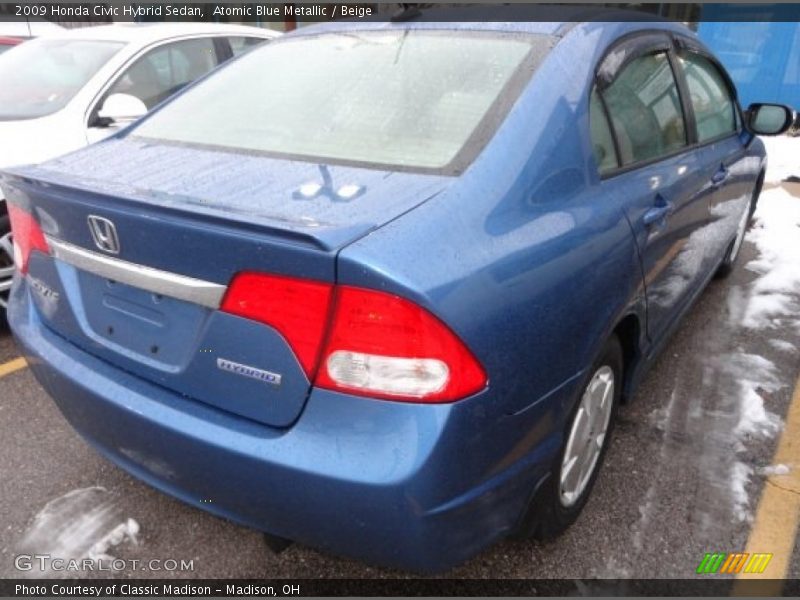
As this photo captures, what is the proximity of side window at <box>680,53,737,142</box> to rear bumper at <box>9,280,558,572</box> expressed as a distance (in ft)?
6.61

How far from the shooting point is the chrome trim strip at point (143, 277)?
1.45 metres

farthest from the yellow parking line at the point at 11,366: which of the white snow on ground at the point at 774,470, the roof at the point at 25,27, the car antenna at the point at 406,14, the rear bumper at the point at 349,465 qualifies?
the roof at the point at 25,27

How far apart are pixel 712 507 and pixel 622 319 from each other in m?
0.85

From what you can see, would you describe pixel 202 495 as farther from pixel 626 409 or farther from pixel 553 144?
pixel 626 409

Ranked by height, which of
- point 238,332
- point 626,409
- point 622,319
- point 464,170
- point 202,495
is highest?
point 464,170

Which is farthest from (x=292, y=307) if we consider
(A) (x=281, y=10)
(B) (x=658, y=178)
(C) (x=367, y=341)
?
(A) (x=281, y=10)

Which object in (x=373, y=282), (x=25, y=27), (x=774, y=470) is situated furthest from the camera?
(x=25, y=27)

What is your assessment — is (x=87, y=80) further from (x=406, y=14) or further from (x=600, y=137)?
(x=600, y=137)

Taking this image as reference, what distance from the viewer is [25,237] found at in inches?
77.3

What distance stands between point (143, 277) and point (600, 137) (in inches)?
54.9

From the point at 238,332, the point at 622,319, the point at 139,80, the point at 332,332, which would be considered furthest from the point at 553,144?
the point at 139,80

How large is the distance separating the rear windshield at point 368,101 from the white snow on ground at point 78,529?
1.31 meters

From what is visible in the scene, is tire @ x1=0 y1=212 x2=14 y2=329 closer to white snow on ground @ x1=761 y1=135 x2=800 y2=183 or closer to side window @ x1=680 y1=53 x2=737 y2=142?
side window @ x1=680 y1=53 x2=737 y2=142

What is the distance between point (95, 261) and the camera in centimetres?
167
